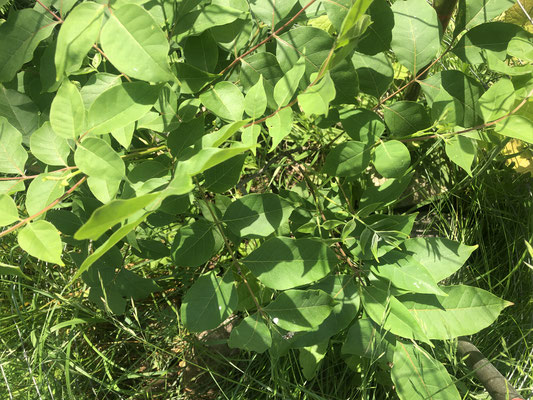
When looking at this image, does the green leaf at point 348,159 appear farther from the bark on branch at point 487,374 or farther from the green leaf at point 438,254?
the bark on branch at point 487,374

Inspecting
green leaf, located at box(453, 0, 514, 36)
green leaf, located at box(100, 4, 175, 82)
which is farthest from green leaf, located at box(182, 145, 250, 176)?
green leaf, located at box(453, 0, 514, 36)

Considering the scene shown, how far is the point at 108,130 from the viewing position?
2.25 feet

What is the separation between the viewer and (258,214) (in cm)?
90

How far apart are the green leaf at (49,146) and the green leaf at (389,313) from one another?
2.07 feet

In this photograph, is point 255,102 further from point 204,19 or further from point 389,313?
point 389,313

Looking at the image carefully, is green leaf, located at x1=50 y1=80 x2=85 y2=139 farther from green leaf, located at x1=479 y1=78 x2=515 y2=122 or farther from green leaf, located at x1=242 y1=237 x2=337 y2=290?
green leaf, located at x1=479 y1=78 x2=515 y2=122

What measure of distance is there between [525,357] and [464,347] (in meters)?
0.19

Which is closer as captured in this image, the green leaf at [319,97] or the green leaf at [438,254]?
the green leaf at [319,97]

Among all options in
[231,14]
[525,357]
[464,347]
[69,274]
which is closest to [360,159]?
[231,14]

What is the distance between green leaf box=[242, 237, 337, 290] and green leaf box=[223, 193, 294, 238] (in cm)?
3

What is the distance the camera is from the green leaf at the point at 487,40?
0.92 metres

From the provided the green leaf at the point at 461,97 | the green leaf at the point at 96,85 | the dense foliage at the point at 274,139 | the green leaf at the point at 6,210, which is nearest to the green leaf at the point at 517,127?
the dense foliage at the point at 274,139

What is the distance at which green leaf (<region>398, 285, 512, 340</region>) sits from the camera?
0.94 m

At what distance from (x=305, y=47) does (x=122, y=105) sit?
1.19ft
